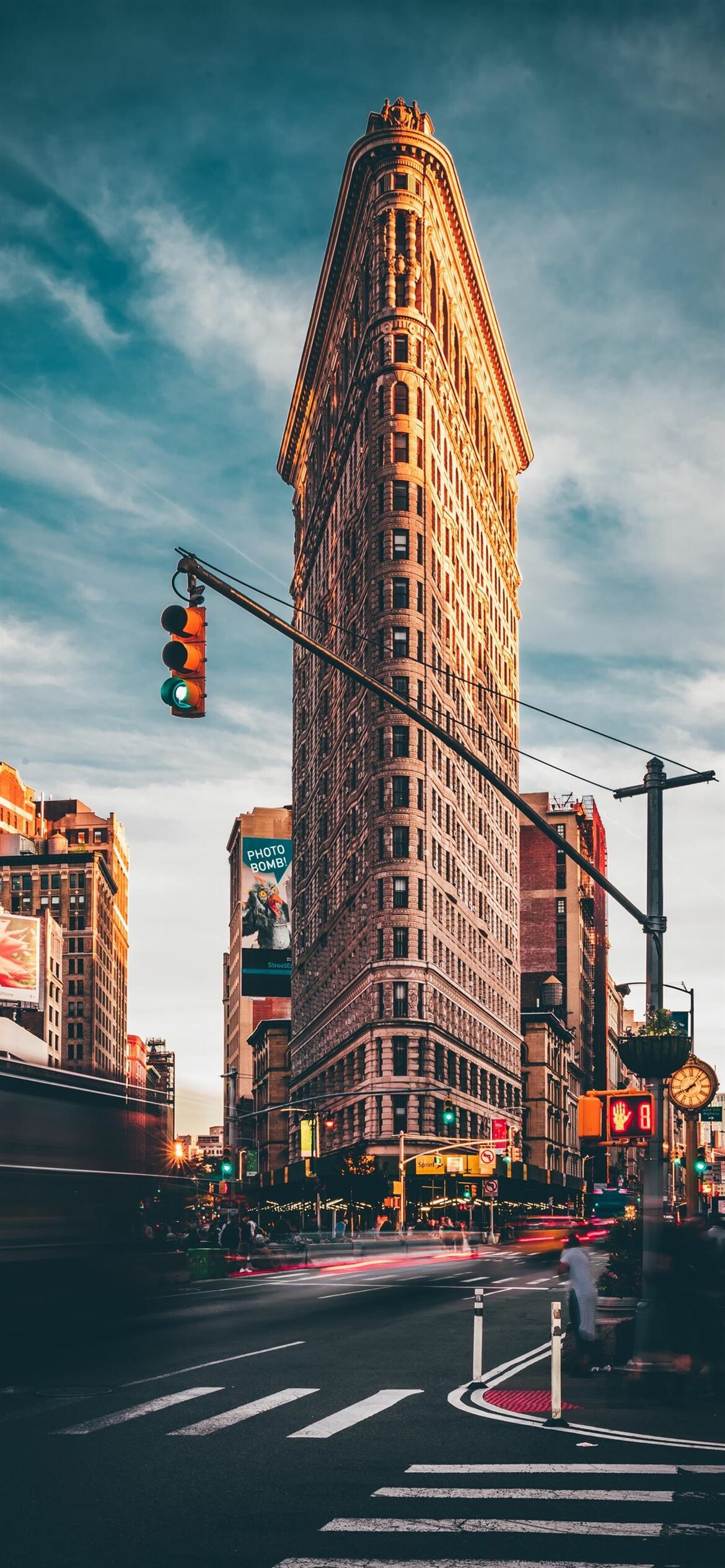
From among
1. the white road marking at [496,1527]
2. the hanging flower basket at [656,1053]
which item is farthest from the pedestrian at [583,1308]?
the white road marking at [496,1527]

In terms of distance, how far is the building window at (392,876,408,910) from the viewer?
92562 millimetres

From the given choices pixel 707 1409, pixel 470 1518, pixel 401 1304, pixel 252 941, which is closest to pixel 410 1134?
pixel 401 1304

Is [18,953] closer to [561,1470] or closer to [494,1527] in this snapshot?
[561,1470]

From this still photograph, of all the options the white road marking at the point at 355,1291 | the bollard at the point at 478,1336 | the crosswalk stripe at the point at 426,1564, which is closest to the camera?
the crosswalk stripe at the point at 426,1564

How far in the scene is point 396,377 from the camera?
100m

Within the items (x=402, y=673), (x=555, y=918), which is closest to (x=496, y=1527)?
(x=402, y=673)

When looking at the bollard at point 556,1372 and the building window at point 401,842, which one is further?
the building window at point 401,842

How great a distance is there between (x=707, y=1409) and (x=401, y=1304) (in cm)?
1951

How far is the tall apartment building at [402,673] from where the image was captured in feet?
306

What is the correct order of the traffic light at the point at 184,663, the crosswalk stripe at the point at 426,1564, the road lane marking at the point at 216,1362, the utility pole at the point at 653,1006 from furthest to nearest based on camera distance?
the road lane marking at the point at 216,1362 < the utility pole at the point at 653,1006 < the traffic light at the point at 184,663 < the crosswalk stripe at the point at 426,1564

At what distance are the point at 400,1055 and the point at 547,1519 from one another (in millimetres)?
82001

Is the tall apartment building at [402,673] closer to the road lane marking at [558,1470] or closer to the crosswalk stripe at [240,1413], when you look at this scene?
the crosswalk stripe at [240,1413]

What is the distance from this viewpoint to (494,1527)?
386 inches

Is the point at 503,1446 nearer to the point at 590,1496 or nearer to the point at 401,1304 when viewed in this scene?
the point at 590,1496
